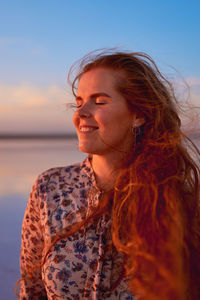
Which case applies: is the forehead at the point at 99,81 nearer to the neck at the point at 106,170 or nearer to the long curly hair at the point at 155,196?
the long curly hair at the point at 155,196

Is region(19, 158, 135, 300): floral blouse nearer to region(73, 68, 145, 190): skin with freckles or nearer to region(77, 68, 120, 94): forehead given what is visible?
region(73, 68, 145, 190): skin with freckles

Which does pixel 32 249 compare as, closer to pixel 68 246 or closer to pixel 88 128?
pixel 68 246

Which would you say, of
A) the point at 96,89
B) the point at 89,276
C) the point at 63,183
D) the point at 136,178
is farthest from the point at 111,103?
the point at 89,276

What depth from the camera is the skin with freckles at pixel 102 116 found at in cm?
151

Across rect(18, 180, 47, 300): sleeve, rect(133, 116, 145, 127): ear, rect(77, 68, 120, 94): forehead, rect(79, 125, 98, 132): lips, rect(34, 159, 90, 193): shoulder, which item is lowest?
rect(18, 180, 47, 300): sleeve

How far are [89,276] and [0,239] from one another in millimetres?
2381

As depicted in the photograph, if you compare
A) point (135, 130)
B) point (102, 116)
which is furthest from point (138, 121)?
point (102, 116)

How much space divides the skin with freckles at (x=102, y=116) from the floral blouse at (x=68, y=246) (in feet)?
0.65

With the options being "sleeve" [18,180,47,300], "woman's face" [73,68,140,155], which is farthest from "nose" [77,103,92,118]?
"sleeve" [18,180,47,300]

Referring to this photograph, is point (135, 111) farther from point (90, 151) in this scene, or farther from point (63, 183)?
point (63, 183)

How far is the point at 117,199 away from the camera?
60.3 inches

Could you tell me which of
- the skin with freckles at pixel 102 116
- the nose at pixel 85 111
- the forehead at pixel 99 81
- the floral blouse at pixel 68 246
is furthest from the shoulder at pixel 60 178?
the forehead at pixel 99 81

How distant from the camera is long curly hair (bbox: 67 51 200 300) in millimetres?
1174

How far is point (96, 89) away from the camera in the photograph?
1.51m
